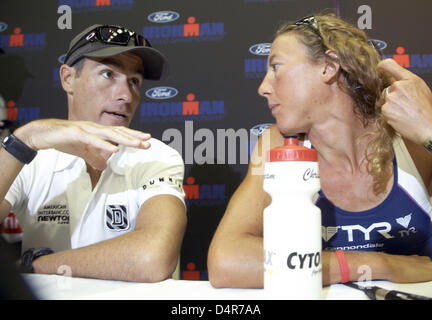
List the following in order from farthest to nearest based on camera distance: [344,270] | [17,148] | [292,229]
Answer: [17,148], [344,270], [292,229]

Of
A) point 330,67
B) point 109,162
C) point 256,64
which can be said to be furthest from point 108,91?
point 256,64

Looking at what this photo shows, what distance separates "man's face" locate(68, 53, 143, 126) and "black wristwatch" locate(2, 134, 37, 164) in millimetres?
461

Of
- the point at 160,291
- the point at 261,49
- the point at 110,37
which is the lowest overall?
the point at 160,291

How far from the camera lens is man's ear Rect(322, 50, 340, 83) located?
983mm

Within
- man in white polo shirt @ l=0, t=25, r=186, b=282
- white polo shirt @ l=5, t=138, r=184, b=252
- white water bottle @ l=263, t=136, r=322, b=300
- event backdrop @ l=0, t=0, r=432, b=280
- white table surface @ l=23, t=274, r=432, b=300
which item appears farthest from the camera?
event backdrop @ l=0, t=0, r=432, b=280

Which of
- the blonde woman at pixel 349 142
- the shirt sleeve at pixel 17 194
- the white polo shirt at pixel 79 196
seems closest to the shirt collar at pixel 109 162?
the white polo shirt at pixel 79 196

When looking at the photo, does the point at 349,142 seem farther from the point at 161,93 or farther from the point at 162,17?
the point at 162,17

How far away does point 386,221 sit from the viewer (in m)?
0.89

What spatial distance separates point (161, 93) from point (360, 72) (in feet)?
3.78

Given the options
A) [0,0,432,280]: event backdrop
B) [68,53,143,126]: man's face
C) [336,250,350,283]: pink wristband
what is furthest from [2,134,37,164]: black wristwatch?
[0,0,432,280]: event backdrop

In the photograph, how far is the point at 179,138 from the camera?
1.95 m

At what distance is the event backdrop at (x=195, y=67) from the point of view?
183cm

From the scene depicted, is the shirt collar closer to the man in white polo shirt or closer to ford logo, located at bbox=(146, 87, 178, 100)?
the man in white polo shirt

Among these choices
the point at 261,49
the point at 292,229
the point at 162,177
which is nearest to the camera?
the point at 292,229
